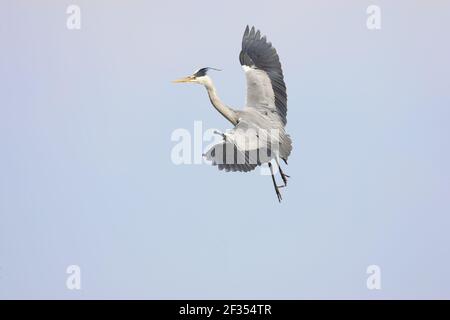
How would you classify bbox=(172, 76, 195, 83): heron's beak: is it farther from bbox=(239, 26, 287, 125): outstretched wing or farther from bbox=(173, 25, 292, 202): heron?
bbox=(239, 26, 287, 125): outstretched wing

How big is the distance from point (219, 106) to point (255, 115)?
1.91ft

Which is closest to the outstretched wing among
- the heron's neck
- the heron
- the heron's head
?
the heron

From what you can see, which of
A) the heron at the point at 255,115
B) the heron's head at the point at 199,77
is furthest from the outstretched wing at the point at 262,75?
the heron's head at the point at 199,77

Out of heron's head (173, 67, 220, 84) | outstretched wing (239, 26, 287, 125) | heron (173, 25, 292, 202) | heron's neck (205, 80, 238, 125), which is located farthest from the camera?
outstretched wing (239, 26, 287, 125)

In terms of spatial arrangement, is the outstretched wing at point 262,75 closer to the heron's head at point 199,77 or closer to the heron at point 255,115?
the heron at point 255,115

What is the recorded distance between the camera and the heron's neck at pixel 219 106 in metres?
15.2

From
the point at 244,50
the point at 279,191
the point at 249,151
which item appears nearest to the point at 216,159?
the point at 249,151

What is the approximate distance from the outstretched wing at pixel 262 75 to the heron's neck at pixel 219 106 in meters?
0.52

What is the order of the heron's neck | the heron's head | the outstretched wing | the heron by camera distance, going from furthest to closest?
the outstretched wing < the heron's head < the heron's neck < the heron

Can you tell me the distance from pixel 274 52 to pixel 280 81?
519 mm

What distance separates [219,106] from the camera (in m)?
15.3

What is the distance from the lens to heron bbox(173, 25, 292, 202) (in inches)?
563
